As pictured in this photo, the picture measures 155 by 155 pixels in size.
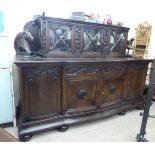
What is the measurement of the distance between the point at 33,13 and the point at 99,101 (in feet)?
5.09

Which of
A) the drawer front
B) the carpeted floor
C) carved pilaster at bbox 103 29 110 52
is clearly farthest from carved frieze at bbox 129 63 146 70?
the carpeted floor

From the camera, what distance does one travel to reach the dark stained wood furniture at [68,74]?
5.90 feet

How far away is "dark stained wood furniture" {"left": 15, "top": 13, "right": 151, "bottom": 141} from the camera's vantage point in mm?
1797

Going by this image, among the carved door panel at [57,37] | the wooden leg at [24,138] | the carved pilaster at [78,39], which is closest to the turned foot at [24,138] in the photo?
the wooden leg at [24,138]

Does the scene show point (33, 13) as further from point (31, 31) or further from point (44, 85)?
point (44, 85)

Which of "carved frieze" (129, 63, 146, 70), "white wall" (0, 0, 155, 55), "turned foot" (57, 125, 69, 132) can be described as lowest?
"turned foot" (57, 125, 69, 132)

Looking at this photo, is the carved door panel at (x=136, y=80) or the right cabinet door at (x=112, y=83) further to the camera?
the carved door panel at (x=136, y=80)

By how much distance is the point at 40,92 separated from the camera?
1822 millimetres

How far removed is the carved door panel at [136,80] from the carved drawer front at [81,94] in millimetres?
692

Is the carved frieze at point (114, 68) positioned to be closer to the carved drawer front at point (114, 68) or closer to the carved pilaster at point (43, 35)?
the carved drawer front at point (114, 68)

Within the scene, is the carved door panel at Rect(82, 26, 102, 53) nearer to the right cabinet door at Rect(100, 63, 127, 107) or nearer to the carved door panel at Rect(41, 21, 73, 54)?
the carved door panel at Rect(41, 21, 73, 54)

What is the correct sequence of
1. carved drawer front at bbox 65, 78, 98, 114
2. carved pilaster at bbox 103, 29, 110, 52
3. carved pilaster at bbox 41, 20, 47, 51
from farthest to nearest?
carved pilaster at bbox 103, 29, 110, 52 → carved drawer front at bbox 65, 78, 98, 114 → carved pilaster at bbox 41, 20, 47, 51

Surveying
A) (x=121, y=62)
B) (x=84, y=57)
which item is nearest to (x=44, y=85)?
(x=84, y=57)
